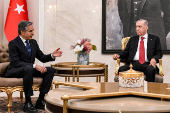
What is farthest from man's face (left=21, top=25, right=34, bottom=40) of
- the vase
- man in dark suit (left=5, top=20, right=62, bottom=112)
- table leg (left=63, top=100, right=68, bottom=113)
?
table leg (left=63, top=100, right=68, bottom=113)

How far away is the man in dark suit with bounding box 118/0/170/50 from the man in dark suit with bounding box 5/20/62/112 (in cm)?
286

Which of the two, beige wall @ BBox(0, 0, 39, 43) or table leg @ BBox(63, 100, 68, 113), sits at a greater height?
beige wall @ BBox(0, 0, 39, 43)

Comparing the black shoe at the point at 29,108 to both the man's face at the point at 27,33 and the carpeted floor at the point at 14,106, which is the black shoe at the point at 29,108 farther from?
the man's face at the point at 27,33

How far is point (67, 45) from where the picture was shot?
21.3 feet

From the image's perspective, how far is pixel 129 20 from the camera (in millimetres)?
6328

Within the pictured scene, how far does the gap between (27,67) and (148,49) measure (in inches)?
84.7

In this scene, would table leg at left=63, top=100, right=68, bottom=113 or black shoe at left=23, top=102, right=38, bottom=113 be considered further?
black shoe at left=23, top=102, right=38, bottom=113

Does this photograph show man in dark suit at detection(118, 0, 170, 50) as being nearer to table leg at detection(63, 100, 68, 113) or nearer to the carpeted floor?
the carpeted floor

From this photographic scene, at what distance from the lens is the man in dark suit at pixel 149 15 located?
6242mm

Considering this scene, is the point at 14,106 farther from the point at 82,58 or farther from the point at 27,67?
the point at 82,58

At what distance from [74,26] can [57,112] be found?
16.1 ft

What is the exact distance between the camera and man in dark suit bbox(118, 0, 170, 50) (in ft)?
20.5

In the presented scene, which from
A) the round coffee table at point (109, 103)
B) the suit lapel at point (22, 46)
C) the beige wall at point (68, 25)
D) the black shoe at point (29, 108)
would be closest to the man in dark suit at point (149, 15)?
the beige wall at point (68, 25)

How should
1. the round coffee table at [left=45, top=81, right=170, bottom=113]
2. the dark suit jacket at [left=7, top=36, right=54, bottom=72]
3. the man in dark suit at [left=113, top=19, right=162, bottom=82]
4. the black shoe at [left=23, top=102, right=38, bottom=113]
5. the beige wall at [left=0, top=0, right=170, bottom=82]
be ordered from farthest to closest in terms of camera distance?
1. the beige wall at [left=0, top=0, right=170, bottom=82]
2. the man in dark suit at [left=113, top=19, right=162, bottom=82]
3. the dark suit jacket at [left=7, top=36, right=54, bottom=72]
4. the black shoe at [left=23, top=102, right=38, bottom=113]
5. the round coffee table at [left=45, top=81, right=170, bottom=113]
